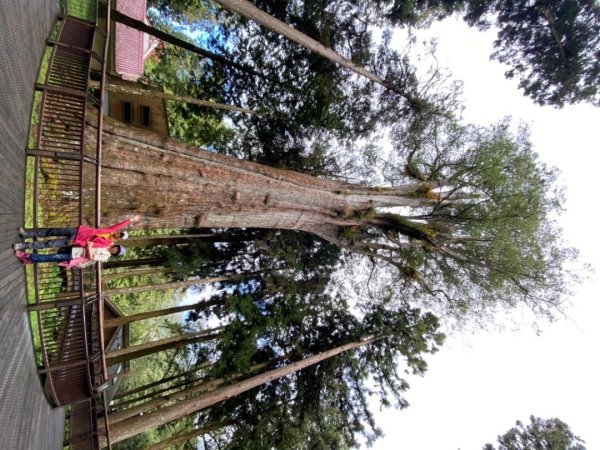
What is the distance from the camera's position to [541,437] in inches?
550

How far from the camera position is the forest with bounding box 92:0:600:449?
10.4m

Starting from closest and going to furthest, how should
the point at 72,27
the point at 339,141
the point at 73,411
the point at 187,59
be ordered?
1. the point at 72,27
2. the point at 73,411
3. the point at 339,141
4. the point at 187,59

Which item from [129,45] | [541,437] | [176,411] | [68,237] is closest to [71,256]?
[68,237]

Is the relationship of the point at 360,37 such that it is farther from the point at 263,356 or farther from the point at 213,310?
the point at 263,356

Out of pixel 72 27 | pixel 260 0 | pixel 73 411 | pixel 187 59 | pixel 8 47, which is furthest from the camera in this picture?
pixel 187 59

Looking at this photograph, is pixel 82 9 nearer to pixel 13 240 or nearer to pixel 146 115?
pixel 146 115

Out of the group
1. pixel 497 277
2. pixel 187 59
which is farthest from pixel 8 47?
pixel 187 59

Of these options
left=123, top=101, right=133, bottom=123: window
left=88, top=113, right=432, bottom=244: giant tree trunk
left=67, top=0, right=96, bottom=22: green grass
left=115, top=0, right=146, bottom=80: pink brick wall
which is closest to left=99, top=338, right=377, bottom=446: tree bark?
left=88, top=113, right=432, bottom=244: giant tree trunk

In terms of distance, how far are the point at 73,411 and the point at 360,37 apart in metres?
13.8

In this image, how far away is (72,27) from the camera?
6.84 meters

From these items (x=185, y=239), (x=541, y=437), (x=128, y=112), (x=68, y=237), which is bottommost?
(x=541, y=437)

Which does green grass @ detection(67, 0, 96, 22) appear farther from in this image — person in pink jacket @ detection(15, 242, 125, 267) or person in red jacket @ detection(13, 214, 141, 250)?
person in pink jacket @ detection(15, 242, 125, 267)

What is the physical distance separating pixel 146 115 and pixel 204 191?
6.90 m

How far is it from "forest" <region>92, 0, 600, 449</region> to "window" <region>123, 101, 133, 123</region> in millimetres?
1800
